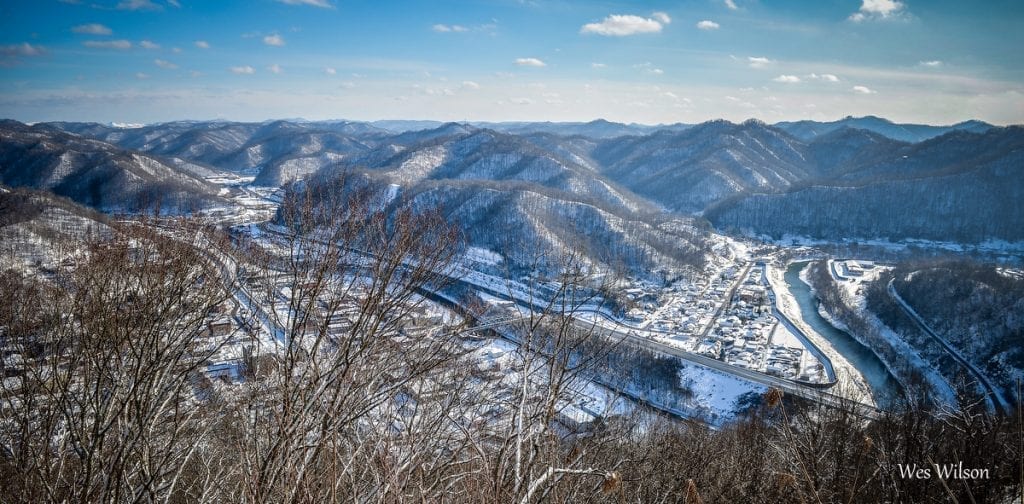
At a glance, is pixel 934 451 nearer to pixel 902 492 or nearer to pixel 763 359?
pixel 902 492

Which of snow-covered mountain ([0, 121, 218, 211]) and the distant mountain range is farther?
snow-covered mountain ([0, 121, 218, 211])

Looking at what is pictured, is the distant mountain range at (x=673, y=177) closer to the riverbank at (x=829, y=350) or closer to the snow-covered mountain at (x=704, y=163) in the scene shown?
the snow-covered mountain at (x=704, y=163)

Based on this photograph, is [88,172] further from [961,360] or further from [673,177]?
[961,360]

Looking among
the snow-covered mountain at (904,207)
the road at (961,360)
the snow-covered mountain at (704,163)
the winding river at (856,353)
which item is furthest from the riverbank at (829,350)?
the snow-covered mountain at (704,163)

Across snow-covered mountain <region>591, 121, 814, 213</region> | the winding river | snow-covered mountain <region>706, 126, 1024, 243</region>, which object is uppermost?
snow-covered mountain <region>591, 121, 814, 213</region>

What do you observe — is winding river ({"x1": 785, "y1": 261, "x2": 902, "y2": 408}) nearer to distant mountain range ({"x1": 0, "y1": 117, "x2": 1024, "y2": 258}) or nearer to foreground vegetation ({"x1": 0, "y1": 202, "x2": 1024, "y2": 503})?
distant mountain range ({"x1": 0, "y1": 117, "x2": 1024, "y2": 258})


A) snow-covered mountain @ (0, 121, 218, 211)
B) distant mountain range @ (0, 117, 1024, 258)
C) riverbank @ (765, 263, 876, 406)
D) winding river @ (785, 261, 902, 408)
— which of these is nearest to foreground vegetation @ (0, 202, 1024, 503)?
riverbank @ (765, 263, 876, 406)
